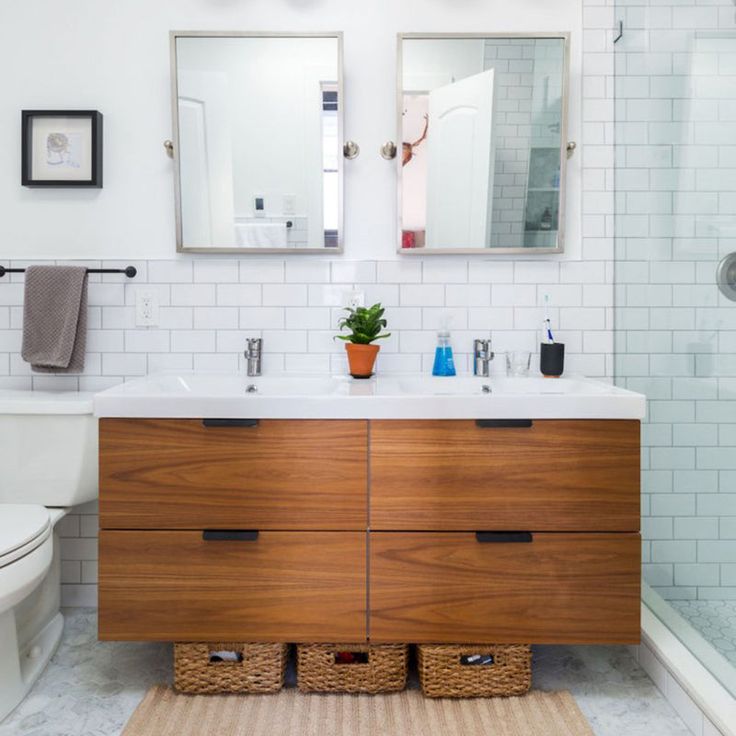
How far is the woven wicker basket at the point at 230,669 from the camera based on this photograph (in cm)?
169

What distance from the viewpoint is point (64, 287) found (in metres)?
2.05

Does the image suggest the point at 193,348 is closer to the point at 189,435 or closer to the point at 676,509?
the point at 189,435

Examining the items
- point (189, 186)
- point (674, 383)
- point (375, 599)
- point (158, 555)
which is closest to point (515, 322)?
point (674, 383)

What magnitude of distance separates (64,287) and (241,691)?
52.2 inches

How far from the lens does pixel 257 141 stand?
2068 millimetres

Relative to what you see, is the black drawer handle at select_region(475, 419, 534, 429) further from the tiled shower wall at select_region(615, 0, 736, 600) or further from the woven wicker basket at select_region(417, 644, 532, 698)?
the woven wicker basket at select_region(417, 644, 532, 698)

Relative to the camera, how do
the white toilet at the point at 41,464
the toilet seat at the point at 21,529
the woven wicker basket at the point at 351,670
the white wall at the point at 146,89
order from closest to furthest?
the toilet seat at the point at 21,529
the woven wicker basket at the point at 351,670
the white toilet at the point at 41,464
the white wall at the point at 146,89

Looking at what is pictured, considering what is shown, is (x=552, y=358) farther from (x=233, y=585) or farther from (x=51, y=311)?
(x=51, y=311)

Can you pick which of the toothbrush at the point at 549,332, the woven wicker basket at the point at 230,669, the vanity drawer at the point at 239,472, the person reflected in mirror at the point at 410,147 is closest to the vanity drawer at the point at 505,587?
the vanity drawer at the point at 239,472

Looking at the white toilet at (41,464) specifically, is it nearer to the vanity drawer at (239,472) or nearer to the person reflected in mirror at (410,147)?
the vanity drawer at (239,472)

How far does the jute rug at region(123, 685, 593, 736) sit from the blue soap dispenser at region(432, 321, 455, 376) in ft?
3.06

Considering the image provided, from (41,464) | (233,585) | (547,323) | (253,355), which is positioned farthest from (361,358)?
(41,464)

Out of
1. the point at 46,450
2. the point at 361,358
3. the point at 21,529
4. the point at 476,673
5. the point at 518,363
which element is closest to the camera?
the point at 21,529

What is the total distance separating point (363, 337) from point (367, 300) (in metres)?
0.20
